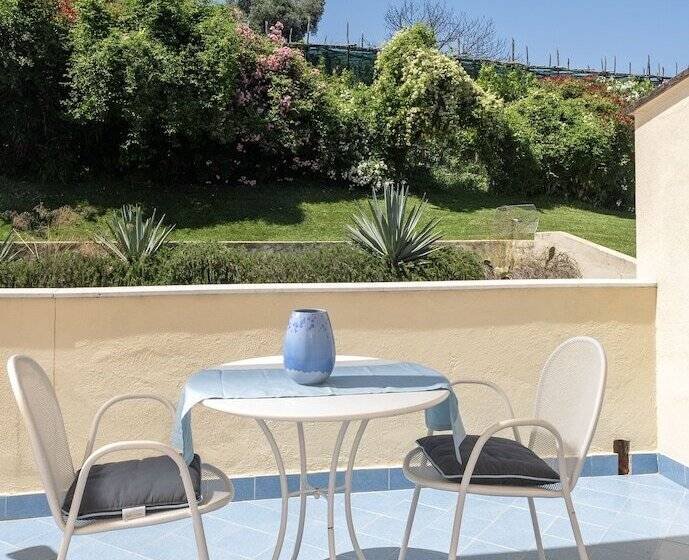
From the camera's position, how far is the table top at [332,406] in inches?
75.7

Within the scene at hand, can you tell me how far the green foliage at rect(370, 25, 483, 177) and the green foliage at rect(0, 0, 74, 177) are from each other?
6.29 m

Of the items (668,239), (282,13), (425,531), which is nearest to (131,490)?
(425,531)

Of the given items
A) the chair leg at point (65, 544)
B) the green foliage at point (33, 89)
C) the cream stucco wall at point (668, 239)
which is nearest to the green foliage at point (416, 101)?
the green foliage at point (33, 89)

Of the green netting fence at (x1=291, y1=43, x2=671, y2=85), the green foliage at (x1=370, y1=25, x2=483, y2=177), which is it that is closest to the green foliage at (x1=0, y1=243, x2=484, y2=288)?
the green foliage at (x1=370, y1=25, x2=483, y2=177)

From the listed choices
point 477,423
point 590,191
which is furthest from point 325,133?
point 477,423

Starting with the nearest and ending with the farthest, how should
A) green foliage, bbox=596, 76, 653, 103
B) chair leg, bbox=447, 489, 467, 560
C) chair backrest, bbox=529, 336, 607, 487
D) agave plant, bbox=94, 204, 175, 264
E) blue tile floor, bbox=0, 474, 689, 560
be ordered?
chair leg, bbox=447, 489, 467, 560, chair backrest, bbox=529, 336, 607, 487, blue tile floor, bbox=0, 474, 689, 560, agave plant, bbox=94, 204, 175, 264, green foliage, bbox=596, 76, 653, 103

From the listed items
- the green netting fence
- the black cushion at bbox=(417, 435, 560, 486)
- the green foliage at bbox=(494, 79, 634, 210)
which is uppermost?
the green netting fence

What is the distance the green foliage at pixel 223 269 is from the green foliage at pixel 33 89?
7.90 m

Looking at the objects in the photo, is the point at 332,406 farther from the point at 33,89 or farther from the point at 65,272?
the point at 33,89

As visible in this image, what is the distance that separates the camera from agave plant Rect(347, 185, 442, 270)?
6191 millimetres

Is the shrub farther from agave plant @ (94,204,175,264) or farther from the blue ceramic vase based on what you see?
the blue ceramic vase

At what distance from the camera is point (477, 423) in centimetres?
371

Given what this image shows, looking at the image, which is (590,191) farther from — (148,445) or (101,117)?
(148,445)

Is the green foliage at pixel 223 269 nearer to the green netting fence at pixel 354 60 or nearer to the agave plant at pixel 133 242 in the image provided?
the agave plant at pixel 133 242
